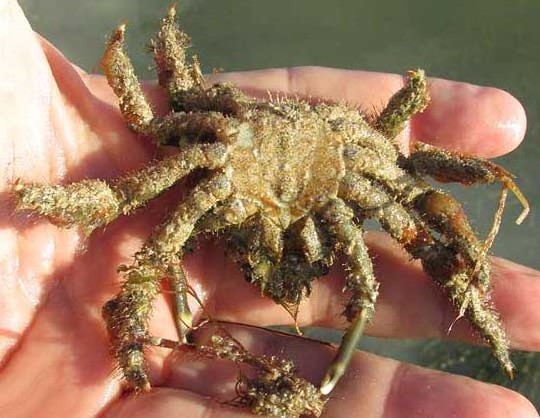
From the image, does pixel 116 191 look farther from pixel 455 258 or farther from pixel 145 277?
pixel 455 258

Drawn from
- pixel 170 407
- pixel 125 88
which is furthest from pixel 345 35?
pixel 170 407

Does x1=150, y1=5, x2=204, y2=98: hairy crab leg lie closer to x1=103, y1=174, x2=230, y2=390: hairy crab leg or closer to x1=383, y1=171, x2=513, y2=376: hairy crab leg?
x1=103, y1=174, x2=230, y2=390: hairy crab leg

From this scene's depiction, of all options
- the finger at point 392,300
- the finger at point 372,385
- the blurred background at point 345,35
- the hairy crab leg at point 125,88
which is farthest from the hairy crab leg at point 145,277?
the blurred background at point 345,35

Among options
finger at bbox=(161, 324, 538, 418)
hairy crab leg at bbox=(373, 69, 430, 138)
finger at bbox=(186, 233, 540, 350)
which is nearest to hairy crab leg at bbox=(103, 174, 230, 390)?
finger at bbox=(161, 324, 538, 418)

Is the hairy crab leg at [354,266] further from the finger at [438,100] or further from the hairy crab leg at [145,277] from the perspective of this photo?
the finger at [438,100]

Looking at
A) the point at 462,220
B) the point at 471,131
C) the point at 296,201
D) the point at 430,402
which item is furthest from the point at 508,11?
the point at 430,402

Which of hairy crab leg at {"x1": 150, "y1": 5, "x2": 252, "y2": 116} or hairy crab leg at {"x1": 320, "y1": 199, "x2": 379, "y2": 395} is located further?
hairy crab leg at {"x1": 150, "y1": 5, "x2": 252, "y2": 116}

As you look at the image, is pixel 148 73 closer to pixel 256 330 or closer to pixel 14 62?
pixel 14 62
